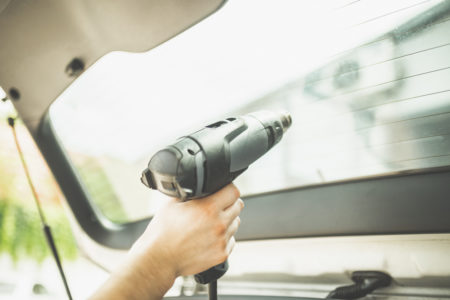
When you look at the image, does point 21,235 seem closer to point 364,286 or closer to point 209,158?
point 209,158

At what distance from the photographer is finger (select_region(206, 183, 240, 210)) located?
628mm

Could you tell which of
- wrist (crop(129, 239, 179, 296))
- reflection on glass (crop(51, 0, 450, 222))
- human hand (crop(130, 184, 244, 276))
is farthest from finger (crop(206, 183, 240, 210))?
reflection on glass (crop(51, 0, 450, 222))

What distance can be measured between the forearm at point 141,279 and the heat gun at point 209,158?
0.13m

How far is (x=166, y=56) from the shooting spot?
4.01 ft

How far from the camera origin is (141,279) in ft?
1.97

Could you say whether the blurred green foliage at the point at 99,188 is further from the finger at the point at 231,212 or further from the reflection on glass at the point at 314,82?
the finger at the point at 231,212

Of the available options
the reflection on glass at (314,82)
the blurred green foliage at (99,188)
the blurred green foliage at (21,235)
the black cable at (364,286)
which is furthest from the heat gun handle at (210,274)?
the blurred green foliage at (21,235)

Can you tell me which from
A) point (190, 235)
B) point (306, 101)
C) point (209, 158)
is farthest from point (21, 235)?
point (306, 101)

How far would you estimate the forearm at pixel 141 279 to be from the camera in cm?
59

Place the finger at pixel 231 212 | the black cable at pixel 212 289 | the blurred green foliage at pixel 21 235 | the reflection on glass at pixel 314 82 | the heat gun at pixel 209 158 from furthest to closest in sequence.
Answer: the blurred green foliage at pixel 21 235
the reflection on glass at pixel 314 82
the black cable at pixel 212 289
the finger at pixel 231 212
the heat gun at pixel 209 158

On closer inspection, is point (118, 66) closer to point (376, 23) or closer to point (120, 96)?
point (120, 96)

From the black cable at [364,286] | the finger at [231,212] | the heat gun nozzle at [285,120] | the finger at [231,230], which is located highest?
the heat gun nozzle at [285,120]

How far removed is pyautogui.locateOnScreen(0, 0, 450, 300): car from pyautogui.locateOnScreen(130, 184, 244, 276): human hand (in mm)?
404

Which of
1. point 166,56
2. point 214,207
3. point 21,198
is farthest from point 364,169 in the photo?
point 21,198
